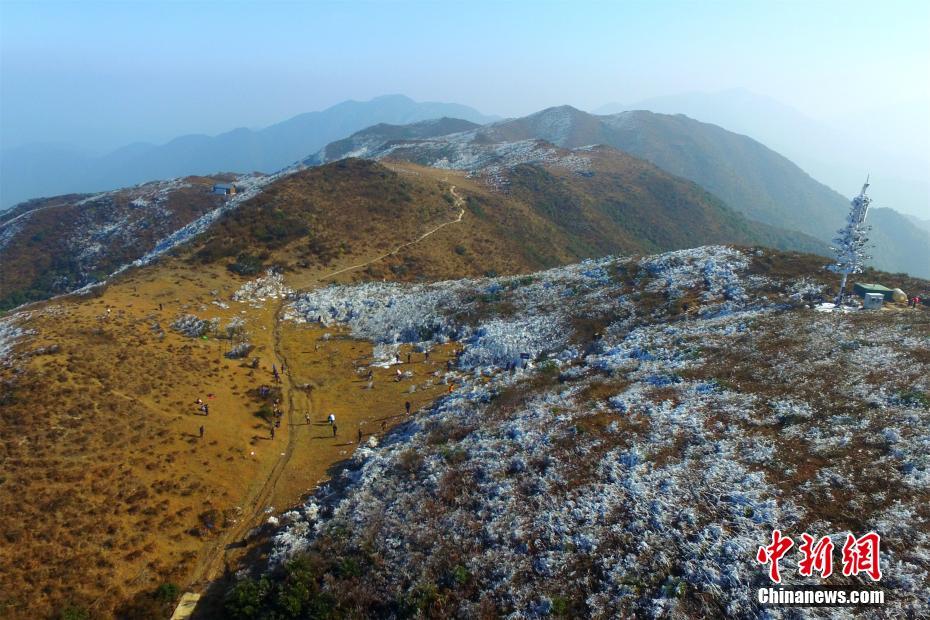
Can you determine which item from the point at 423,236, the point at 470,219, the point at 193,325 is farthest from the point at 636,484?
the point at 470,219

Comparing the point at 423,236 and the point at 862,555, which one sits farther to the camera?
the point at 423,236

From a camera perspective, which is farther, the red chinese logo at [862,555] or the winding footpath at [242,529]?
the winding footpath at [242,529]

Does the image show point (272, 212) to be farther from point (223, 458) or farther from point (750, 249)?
point (750, 249)

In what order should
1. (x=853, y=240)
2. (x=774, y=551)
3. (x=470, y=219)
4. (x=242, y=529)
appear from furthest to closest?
(x=470, y=219) < (x=853, y=240) < (x=242, y=529) < (x=774, y=551)

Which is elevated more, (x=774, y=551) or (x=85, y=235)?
(x=85, y=235)

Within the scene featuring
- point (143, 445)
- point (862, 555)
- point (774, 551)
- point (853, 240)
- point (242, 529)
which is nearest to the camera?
point (862, 555)

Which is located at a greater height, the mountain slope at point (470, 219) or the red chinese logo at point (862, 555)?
the mountain slope at point (470, 219)

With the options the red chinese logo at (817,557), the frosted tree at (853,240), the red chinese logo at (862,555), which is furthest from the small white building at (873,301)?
the red chinese logo at (817,557)

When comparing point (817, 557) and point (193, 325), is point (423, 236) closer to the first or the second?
point (193, 325)

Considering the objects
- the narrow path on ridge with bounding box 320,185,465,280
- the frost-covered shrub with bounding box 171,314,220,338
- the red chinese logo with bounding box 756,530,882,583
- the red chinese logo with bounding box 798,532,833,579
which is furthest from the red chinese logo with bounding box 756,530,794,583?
the narrow path on ridge with bounding box 320,185,465,280

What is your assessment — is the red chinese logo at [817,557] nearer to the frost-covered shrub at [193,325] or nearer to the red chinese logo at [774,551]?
the red chinese logo at [774,551]

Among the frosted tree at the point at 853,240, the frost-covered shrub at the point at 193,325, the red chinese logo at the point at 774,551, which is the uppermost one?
the frosted tree at the point at 853,240

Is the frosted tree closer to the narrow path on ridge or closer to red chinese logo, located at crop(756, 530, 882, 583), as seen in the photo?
red chinese logo, located at crop(756, 530, 882, 583)
